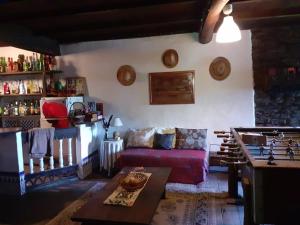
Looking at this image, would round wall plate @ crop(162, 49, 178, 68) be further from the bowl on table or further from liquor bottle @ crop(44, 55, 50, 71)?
the bowl on table

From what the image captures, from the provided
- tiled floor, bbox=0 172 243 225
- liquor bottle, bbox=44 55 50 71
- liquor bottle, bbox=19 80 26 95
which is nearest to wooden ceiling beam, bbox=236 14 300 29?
tiled floor, bbox=0 172 243 225

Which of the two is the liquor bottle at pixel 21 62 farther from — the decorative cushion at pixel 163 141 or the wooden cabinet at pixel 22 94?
the decorative cushion at pixel 163 141

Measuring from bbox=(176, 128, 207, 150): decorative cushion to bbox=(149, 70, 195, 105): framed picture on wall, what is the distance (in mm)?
564

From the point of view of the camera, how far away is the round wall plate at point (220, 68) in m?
4.44

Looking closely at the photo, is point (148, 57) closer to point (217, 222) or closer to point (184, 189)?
point (184, 189)

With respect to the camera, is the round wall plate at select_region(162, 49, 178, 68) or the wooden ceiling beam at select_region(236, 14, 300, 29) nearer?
the wooden ceiling beam at select_region(236, 14, 300, 29)

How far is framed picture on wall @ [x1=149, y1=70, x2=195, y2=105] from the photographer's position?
462cm

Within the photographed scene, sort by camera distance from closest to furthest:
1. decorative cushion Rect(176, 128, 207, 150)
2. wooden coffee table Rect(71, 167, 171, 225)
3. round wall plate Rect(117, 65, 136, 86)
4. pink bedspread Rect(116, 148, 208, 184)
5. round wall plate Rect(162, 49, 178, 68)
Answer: wooden coffee table Rect(71, 167, 171, 225)
pink bedspread Rect(116, 148, 208, 184)
decorative cushion Rect(176, 128, 207, 150)
round wall plate Rect(162, 49, 178, 68)
round wall plate Rect(117, 65, 136, 86)

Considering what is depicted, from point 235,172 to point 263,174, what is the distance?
1792 mm

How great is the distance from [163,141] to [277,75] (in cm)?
213

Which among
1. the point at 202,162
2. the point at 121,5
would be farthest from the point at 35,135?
the point at 202,162

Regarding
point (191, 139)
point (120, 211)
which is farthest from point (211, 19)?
point (120, 211)

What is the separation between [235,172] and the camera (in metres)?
3.35

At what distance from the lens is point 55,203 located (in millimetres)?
3350
